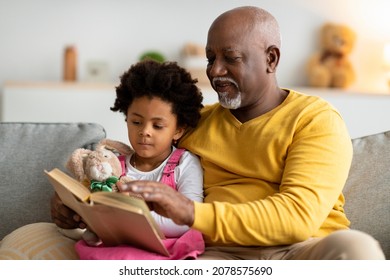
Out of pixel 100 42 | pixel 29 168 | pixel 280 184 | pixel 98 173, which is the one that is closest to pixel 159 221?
pixel 98 173

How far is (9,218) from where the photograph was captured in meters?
2.20

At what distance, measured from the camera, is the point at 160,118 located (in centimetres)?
192

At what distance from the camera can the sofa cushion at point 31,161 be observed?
2.21 metres

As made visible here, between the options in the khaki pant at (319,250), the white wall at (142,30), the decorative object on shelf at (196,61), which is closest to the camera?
the khaki pant at (319,250)

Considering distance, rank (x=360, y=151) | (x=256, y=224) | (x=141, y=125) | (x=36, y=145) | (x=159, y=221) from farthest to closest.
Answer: (x=36, y=145), (x=360, y=151), (x=141, y=125), (x=159, y=221), (x=256, y=224)

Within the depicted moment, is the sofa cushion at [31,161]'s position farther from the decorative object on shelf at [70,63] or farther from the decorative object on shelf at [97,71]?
the decorative object on shelf at [97,71]

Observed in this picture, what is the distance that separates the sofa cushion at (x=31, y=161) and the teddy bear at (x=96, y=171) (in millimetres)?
306

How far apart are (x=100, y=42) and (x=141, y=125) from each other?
325 centimetres

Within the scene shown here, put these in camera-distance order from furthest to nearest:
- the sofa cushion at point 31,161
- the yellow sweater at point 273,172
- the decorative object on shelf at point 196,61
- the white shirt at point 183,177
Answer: the decorative object on shelf at point 196,61 → the sofa cushion at point 31,161 → the white shirt at point 183,177 → the yellow sweater at point 273,172

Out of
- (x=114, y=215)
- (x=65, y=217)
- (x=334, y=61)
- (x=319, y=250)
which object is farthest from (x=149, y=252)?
(x=334, y=61)

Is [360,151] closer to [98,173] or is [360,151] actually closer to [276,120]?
[276,120]

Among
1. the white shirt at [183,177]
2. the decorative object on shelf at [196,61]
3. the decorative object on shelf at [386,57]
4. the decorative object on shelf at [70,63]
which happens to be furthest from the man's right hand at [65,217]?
the decorative object on shelf at [386,57]

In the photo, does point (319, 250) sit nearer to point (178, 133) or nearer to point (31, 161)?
point (178, 133)

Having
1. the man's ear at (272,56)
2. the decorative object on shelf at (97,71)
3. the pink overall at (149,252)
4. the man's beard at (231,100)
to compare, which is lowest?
the decorative object on shelf at (97,71)
